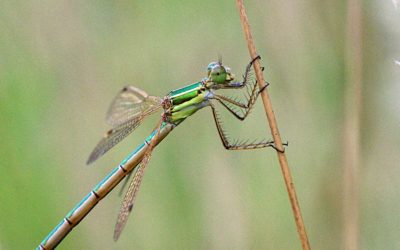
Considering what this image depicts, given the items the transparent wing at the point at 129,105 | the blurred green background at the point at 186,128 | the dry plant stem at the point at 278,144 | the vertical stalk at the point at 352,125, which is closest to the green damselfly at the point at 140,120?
the transparent wing at the point at 129,105

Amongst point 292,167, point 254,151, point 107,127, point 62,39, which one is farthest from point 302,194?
point 62,39

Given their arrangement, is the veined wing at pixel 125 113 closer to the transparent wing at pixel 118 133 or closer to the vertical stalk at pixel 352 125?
the transparent wing at pixel 118 133

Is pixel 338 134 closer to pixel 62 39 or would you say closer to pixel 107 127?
pixel 107 127

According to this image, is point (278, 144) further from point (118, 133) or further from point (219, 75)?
point (118, 133)

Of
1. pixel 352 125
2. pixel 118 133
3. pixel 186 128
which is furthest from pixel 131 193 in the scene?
pixel 352 125

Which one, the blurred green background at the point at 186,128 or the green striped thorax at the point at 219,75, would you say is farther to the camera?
the blurred green background at the point at 186,128
